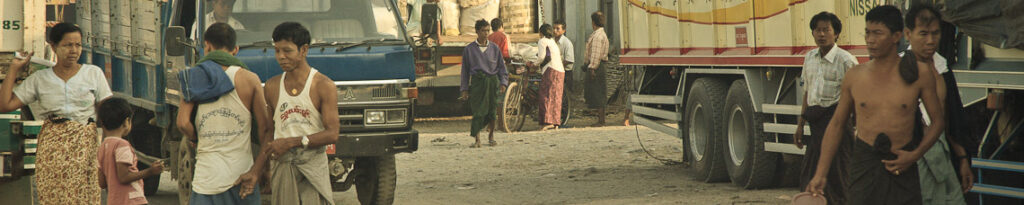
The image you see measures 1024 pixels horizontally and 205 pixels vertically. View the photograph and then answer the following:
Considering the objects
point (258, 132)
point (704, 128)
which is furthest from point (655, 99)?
point (258, 132)

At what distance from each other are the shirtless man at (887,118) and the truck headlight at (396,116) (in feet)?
13.5

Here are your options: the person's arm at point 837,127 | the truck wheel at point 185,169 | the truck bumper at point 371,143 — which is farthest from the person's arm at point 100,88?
the person's arm at point 837,127

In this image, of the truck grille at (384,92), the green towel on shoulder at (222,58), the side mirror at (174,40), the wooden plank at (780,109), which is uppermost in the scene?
the side mirror at (174,40)

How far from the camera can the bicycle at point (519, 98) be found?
59.7ft

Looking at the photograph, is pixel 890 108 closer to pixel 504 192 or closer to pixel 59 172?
pixel 59 172

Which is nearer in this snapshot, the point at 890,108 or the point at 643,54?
the point at 890,108

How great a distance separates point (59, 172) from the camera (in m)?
7.25

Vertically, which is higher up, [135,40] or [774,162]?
[135,40]

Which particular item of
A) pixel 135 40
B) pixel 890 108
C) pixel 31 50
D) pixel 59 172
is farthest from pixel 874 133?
pixel 135 40

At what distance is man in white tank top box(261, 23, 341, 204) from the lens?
6.26 meters

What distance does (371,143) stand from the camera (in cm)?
949

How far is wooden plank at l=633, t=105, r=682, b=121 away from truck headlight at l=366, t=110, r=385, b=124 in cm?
452

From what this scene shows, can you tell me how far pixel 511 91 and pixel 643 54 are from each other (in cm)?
447

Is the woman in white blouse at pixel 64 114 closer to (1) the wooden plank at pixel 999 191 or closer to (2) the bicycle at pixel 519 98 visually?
(1) the wooden plank at pixel 999 191
